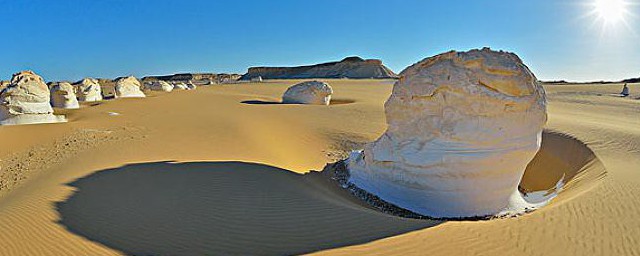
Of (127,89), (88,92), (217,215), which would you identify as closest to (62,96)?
(88,92)

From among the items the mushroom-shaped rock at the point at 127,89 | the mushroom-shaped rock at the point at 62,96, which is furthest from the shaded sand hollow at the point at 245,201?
the mushroom-shaped rock at the point at 127,89

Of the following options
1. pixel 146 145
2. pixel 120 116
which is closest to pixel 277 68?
pixel 120 116

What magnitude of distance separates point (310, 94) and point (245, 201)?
49.4 ft

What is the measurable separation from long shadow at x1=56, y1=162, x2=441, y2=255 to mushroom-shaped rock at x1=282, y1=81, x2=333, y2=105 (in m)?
13.4

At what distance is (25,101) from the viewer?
13.3 metres

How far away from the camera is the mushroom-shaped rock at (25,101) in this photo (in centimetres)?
1302

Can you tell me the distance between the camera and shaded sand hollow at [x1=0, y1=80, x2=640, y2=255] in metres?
4.42

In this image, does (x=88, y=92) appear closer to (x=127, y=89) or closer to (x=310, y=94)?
(x=127, y=89)

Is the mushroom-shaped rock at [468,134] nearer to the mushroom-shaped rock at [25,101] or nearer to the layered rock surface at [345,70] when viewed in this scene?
the mushroom-shaped rock at [25,101]

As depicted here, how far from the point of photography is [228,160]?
8555mm

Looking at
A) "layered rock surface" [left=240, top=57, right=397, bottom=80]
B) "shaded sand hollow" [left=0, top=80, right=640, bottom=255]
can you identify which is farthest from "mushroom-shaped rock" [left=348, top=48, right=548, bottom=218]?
"layered rock surface" [left=240, top=57, right=397, bottom=80]

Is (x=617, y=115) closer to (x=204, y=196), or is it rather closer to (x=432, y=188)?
(x=432, y=188)

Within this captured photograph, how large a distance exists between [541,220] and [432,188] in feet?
5.76

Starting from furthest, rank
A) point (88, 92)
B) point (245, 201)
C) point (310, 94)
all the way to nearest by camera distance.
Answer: point (88, 92), point (310, 94), point (245, 201)
